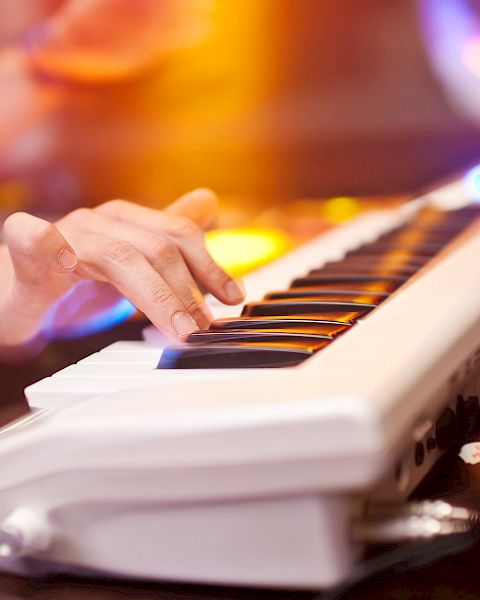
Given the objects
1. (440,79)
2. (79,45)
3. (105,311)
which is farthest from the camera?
(440,79)

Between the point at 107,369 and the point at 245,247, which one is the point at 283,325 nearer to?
the point at 107,369

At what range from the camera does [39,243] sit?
0.79 metres

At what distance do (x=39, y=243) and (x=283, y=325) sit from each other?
0.25 m

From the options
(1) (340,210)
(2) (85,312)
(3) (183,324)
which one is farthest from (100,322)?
(1) (340,210)

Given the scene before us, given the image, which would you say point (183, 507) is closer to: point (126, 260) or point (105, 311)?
point (126, 260)

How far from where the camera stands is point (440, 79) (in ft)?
8.79

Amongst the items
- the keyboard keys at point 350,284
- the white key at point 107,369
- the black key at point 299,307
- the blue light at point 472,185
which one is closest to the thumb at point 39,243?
the white key at point 107,369

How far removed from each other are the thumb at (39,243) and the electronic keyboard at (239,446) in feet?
0.36

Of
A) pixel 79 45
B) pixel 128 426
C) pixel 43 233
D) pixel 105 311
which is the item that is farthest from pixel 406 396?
pixel 79 45

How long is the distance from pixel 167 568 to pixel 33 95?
1.91 m

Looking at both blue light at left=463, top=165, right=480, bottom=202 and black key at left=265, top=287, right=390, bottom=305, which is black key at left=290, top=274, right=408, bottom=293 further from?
blue light at left=463, top=165, right=480, bottom=202

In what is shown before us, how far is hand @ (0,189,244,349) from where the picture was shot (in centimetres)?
79

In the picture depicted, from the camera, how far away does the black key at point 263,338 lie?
0.71 metres

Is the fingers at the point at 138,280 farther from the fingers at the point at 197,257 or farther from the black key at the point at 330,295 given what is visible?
the black key at the point at 330,295
